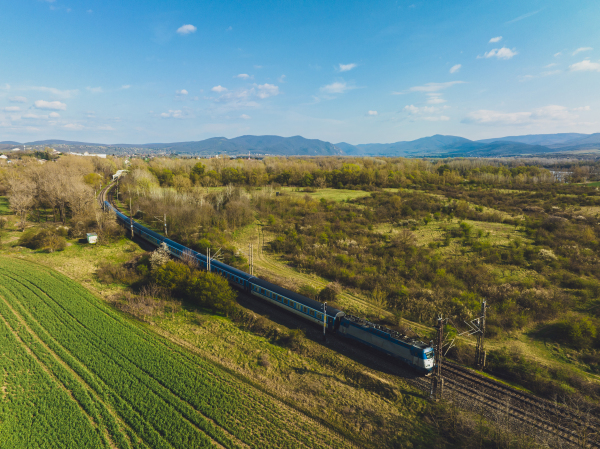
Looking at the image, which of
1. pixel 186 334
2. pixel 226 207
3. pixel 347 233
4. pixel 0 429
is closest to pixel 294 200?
pixel 226 207

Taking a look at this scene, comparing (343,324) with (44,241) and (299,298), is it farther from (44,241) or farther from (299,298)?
(44,241)

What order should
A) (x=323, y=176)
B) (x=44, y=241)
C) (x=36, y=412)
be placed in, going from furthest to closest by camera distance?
(x=323, y=176), (x=44, y=241), (x=36, y=412)

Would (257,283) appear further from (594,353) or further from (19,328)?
(594,353)

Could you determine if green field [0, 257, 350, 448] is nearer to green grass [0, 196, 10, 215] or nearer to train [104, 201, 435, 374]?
train [104, 201, 435, 374]

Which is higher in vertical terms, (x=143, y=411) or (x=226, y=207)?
(x=226, y=207)

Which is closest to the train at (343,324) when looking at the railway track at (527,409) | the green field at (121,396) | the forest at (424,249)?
the railway track at (527,409)

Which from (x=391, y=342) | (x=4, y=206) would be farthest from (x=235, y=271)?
(x=4, y=206)
